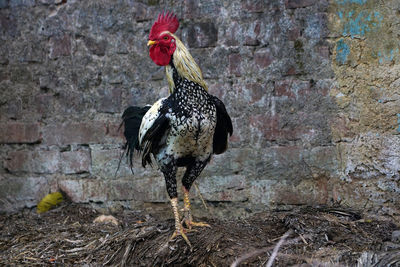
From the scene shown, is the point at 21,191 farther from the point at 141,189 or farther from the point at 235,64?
the point at 235,64

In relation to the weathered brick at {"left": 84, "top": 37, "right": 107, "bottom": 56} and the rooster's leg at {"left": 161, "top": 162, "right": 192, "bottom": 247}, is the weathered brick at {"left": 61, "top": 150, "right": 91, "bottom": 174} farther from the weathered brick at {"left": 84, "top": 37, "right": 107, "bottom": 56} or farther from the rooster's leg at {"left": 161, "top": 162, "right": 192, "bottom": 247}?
the rooster's leg at {"left": 161, "top": 162, "right": 192, "bottom": 247}

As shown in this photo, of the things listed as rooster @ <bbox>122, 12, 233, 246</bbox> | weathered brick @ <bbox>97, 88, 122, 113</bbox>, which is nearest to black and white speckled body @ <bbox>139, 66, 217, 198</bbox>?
rooster @ <bbox>122, 12, 233, 246</bbox>

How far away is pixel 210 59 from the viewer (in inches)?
143

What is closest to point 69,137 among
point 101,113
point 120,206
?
point 101,113

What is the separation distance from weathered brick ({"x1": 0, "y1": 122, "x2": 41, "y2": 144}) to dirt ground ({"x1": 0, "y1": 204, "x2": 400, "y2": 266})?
3.01 ft

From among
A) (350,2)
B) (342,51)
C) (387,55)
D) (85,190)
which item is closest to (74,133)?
(85,190)

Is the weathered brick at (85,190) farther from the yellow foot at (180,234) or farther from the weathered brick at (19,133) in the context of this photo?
the yellow foot at (180,234)

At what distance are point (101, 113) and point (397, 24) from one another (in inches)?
95.6

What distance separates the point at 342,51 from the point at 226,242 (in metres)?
1.69

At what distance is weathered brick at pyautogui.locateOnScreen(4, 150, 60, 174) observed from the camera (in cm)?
401

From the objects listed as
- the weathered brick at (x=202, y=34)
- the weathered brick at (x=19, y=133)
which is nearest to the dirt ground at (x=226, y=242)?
the weathered brick at (x=19, y=133)

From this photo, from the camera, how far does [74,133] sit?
12.9 feet

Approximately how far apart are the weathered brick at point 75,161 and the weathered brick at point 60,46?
2.81ft

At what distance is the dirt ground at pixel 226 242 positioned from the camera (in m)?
2.58
